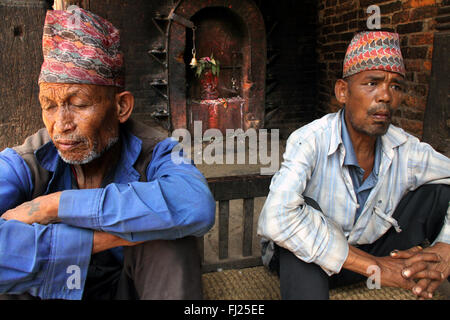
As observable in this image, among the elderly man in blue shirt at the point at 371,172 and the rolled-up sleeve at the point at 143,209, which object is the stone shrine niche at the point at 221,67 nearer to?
the elderly man in blue shirt at the point at 371,172

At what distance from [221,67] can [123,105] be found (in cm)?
426

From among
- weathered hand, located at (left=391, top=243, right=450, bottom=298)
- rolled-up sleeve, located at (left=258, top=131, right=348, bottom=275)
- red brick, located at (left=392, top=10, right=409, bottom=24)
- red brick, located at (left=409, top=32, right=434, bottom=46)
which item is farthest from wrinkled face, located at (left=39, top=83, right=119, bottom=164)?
red brick, located at (left=392, top=10, right=409, bottom=24)

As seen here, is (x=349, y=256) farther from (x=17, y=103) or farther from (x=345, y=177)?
(x=17, y=103)

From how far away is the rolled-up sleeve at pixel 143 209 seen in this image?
4.41ft

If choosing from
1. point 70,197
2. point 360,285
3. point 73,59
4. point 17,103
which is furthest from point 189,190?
point 17,103

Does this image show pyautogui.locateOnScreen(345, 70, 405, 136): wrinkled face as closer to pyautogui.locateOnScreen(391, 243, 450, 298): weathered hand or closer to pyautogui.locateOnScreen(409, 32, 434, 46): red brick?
pyautogui.locateOnScreen(391, 243, 450, 298): weathered hand

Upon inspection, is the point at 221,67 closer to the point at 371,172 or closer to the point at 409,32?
the point at 409,32

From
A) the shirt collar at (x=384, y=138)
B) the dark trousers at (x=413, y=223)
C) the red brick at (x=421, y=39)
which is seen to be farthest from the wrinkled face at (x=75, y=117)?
the red brick at (x=421, y=39)

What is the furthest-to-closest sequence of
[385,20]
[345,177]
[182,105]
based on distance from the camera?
1. [182,105]
2. [385,20]
3. [345,177]

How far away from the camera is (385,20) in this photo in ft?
14.1

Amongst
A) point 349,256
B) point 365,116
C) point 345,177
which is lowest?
point 349,256

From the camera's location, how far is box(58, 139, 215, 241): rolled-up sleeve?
134 centimetres

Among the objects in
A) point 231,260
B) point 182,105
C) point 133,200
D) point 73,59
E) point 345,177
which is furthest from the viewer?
point 182,105

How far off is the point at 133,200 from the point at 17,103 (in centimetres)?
134
